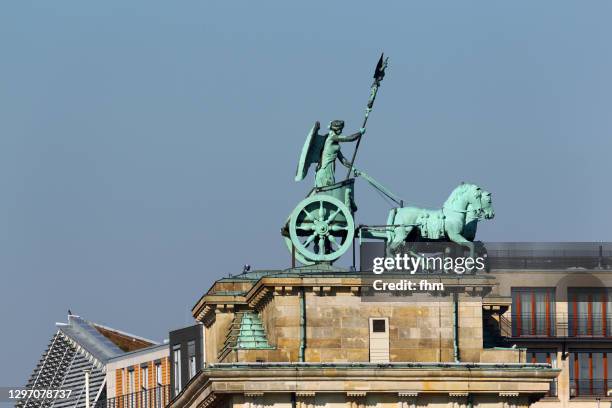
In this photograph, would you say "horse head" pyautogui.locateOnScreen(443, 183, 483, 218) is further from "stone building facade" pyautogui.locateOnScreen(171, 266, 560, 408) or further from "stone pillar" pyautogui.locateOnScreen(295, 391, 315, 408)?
"stone pillar" pyautogui.locateOnScreen(295, 391, 315, 408)

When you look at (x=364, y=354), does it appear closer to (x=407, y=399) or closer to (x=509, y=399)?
(x=407, y=399)

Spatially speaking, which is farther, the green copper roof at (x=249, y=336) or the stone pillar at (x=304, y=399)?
the green copper roof at (x=249, y=336)

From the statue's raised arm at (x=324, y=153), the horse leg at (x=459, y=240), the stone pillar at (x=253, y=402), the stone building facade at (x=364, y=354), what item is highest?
the statue's raised arm at (x=324, y=153)

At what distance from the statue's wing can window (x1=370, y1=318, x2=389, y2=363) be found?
30.6 ft

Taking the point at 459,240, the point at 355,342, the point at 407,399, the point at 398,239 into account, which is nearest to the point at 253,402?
the point at 355,342

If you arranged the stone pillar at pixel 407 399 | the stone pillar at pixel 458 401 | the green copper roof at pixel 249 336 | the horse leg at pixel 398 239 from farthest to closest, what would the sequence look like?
the horse leg at pixel 398 239, the green copper roof at pixel 249 336, the stone pillar at pixel 458 401, the stone pillar at pixel 407 399

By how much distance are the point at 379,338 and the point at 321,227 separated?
6.14m

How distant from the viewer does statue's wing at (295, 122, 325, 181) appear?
7037 inches

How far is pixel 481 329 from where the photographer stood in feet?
570

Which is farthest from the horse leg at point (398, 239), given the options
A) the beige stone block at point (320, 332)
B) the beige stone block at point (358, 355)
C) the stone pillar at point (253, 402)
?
the stone pillar at point (253, 402)

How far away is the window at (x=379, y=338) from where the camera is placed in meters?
173

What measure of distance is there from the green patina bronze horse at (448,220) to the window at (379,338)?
3.37 m

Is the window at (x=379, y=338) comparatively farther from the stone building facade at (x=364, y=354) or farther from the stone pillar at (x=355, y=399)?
the stone pillar at (x=355, y=399)

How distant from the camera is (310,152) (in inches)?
7052
